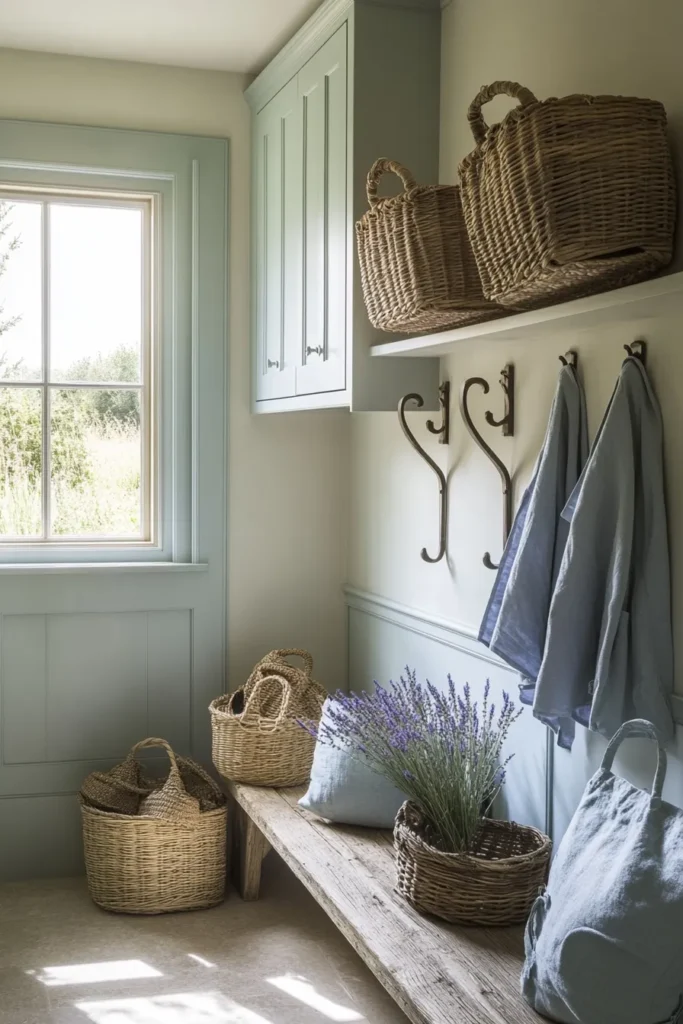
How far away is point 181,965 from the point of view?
273cm

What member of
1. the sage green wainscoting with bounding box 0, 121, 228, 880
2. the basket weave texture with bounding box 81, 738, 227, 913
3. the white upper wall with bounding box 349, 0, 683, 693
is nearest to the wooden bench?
the basket weave texture with bounding box 81, 738, 227, 913

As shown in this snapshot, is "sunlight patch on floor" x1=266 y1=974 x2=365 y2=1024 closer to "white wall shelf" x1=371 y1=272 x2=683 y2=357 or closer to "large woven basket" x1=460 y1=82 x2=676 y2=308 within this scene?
"white wall shelf" x1=371 y1=272 x2=683 y2=357

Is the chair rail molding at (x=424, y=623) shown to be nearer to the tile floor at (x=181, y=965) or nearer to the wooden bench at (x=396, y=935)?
the wooden bench at (x=396, y=935)

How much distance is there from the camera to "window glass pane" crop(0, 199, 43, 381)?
3236 mm

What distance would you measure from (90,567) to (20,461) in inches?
15.0

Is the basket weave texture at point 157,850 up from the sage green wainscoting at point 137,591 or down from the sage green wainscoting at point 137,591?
down

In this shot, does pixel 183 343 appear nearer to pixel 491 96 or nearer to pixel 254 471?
pixel 254 471

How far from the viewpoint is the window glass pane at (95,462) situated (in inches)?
130

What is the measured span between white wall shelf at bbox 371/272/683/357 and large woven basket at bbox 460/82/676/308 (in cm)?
6

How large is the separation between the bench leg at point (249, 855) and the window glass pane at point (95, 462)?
0.91 meters

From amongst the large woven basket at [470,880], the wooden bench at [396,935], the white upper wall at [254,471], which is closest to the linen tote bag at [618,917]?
the wooden bench at [396,935]

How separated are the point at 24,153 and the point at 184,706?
1.67m

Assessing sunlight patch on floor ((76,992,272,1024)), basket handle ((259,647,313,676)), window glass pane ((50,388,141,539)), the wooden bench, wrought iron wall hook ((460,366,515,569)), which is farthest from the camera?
window glass pane ((50,388,141,539))

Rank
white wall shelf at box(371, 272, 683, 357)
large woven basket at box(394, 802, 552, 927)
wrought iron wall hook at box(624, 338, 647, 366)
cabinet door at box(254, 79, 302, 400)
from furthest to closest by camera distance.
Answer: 1. cabinet door at box(254, 79, 302, 400)
2. large woven basket at box(394, 802, 552, 927)
3. wrought iron wall hook at box(624, 338, 647, 366)
4. white wall shelf at box(371, 272, 683, 357)
